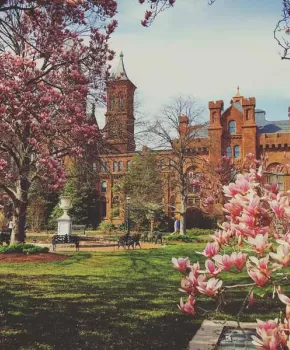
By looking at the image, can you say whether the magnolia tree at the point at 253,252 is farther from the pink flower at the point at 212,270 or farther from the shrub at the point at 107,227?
the shrub at the point at 107,227

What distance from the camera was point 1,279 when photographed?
11.6m

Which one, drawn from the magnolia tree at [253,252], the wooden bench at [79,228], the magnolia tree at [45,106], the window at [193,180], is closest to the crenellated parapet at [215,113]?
the window at [193,180]

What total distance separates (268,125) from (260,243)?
52.4 m

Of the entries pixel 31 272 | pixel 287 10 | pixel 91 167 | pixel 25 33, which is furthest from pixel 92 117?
pixel 287 10

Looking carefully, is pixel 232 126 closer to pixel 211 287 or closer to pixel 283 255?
pixel 211 287

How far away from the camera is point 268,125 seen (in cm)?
5212

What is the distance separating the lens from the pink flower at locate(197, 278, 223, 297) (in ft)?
7.45

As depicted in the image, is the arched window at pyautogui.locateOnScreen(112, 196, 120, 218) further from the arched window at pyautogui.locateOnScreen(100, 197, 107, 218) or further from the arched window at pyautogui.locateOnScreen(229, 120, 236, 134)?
the arched window at pyautogui.locateOnScreen(229, 120, 236, 134)

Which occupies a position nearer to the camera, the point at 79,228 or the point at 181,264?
the point at 181,264

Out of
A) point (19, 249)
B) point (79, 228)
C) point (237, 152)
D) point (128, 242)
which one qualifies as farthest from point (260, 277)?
point (237, 152)

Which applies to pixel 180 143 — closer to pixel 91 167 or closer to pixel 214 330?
pixel 91 167

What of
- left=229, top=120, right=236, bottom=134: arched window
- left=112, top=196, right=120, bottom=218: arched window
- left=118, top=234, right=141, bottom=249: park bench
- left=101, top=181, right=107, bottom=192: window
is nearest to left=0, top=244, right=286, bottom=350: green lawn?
left=118, top=234, right=141, bottom=249: park bench

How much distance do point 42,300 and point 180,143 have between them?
2796 centimetres

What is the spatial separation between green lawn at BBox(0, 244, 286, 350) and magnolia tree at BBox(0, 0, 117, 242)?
4.84 meters
